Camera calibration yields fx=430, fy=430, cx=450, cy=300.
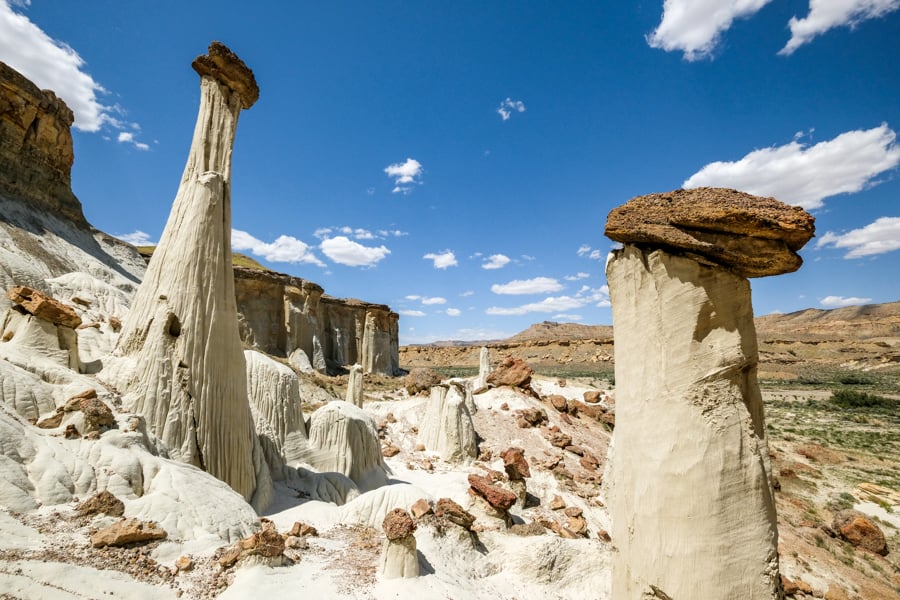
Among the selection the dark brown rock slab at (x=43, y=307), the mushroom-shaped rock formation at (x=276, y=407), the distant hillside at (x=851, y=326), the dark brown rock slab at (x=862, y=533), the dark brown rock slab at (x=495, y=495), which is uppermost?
the distant hillside at (x=851, y=326)

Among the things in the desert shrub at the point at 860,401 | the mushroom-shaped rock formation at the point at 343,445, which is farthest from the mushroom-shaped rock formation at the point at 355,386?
the desert shrub at the point at 860,401

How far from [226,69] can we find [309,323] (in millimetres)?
33545

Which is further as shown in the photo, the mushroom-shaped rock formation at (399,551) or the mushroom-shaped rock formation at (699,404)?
the mushroom-shaped rock formation at (399,551)

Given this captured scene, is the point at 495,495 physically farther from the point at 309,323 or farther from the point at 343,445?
the point at 309,323

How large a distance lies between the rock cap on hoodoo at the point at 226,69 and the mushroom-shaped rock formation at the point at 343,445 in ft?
28.6

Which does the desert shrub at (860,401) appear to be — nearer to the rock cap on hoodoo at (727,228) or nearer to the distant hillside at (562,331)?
the rock cap on hoodoo at (727,228)

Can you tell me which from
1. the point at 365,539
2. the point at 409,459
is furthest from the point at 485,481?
the point at 409,459

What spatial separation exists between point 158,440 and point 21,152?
2289cm

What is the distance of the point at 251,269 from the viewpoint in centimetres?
3812

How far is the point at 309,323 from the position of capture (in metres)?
41.4

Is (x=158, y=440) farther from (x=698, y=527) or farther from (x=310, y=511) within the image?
(x=698, y=527)

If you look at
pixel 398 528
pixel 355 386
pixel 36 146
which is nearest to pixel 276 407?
pixel 398 528

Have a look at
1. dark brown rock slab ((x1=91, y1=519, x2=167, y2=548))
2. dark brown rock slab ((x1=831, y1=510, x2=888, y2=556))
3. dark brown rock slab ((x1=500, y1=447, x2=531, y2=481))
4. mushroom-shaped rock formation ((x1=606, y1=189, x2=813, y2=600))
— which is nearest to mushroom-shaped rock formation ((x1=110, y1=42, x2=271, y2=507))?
dark brown rock slab ((x1=91, y1=519, x2=167, y2=548))

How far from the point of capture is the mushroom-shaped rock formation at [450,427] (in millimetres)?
15445
